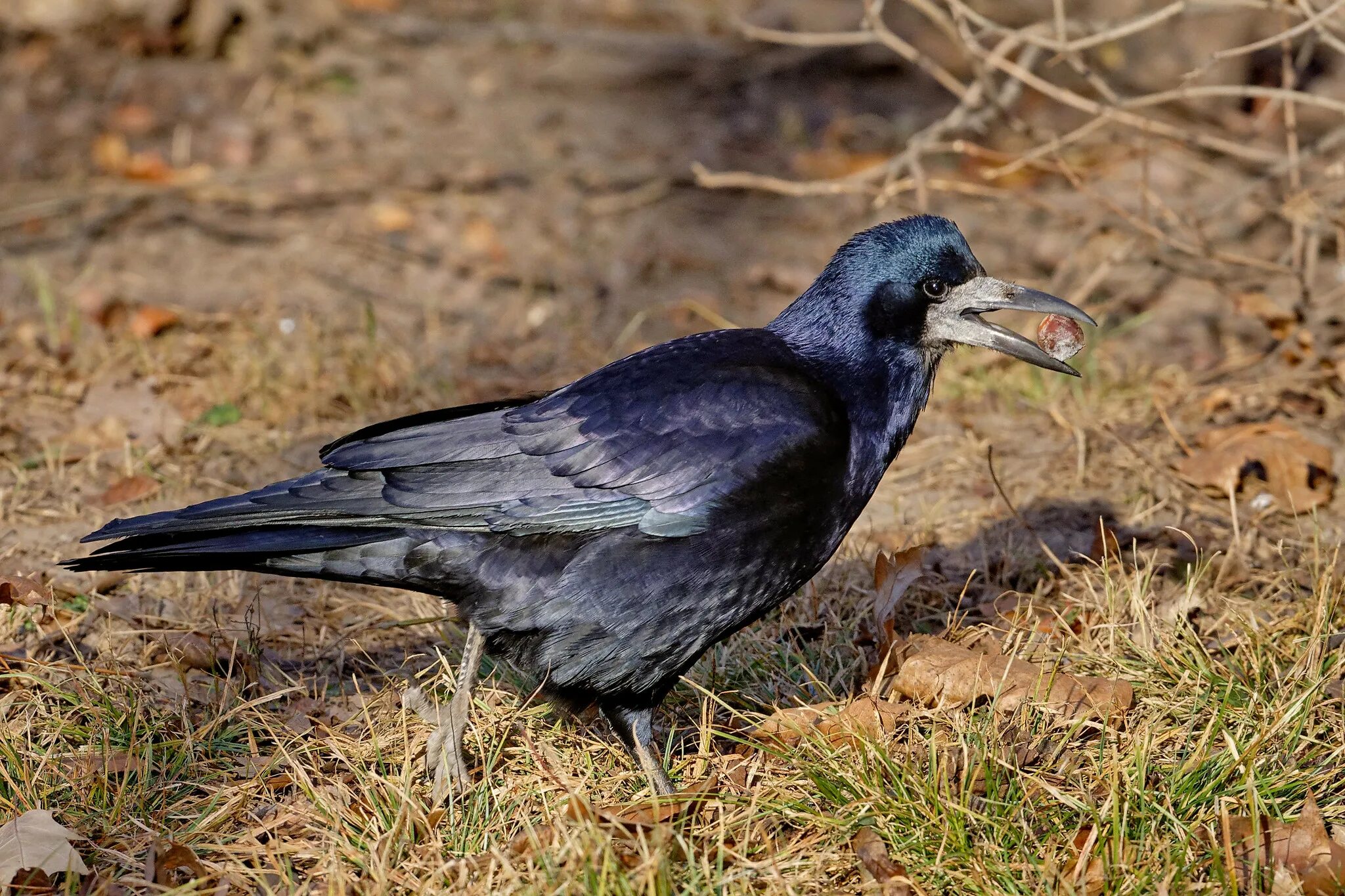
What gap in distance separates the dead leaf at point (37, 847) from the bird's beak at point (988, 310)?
2.32 meters

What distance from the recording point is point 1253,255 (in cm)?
630

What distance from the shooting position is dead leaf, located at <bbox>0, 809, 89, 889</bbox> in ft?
9.10

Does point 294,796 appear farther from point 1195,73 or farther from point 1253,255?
point 1253,255

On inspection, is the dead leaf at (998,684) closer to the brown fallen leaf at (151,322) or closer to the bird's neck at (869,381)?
the bird's neck at (869,381)

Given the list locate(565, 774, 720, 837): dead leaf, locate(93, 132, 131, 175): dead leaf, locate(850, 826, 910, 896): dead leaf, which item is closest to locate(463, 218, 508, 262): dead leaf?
locate(93, 132, 131, 175): dead leaf

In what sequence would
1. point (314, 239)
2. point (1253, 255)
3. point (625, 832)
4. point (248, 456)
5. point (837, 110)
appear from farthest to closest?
point (837, 110) < point (314, 239) < point (1253, 255) < point (248, 456) < point (625, 832)

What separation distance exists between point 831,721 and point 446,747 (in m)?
0.91

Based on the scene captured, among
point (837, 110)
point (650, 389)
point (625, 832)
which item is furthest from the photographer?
point (837, 110)

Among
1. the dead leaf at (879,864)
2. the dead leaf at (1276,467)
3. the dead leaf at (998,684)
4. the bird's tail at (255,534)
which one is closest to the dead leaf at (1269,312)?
the dead leaf at (1276,467)

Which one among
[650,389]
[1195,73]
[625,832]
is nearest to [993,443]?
[1195,73]

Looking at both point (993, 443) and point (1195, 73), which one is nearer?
point (1195, 73)

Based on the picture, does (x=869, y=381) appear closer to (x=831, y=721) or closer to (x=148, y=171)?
(x=831, y=721)

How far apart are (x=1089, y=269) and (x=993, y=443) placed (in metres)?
1.77

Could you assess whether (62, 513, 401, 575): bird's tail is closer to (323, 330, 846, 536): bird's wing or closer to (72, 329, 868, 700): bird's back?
(72, 329, 868, 700): bird's back
